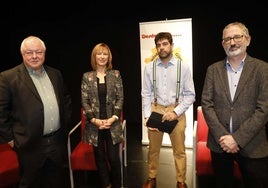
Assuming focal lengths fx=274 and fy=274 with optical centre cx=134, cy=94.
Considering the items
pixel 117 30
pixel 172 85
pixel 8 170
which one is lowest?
pixel 8 170

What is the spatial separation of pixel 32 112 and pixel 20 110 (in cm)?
11

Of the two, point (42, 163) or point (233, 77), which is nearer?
point (233, 77)

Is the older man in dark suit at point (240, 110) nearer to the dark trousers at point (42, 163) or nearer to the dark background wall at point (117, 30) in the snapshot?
the dark trousers at point (42, 163)

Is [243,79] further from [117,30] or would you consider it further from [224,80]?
[117,30]

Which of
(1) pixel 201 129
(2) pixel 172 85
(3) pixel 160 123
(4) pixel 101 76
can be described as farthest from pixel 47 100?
(1) pixel 201 129

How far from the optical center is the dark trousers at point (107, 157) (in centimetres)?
291

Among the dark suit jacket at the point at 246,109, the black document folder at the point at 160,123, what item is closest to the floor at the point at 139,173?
the black document folder at the point at 160,123

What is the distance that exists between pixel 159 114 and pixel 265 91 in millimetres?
1127

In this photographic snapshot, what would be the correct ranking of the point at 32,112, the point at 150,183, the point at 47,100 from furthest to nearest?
the point at 150,183
the point at 47,100
the point at 32,112

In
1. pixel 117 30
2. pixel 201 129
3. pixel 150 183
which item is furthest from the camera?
pixel 117 30

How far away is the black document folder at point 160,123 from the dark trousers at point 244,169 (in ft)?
2.11

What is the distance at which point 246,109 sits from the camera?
2088 millimetres

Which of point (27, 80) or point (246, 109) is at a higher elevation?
point (27, 80)

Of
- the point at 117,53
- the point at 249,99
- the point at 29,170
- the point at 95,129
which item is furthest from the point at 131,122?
the point at 249,99
